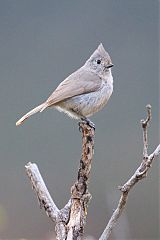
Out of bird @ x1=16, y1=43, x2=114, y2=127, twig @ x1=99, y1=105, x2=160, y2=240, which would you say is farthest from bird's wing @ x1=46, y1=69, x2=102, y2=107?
twig @ x1=99, y1=105, x2=160, y2=240

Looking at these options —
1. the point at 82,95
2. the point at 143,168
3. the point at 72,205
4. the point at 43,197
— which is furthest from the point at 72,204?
the point at 82,95

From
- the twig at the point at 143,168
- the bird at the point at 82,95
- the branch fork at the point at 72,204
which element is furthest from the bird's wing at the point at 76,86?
the twig at the point at 143,168

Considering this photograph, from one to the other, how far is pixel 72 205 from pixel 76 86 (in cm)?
91

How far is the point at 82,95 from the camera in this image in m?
4.07

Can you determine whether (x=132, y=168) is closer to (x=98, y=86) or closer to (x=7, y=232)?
(x=7, y=232)

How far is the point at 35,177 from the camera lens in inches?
134

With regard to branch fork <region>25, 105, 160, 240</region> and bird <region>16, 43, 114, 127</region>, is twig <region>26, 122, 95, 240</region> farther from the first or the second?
bird <region>16, 43, 114, 127</region>

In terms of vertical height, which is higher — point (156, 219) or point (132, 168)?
point (132, 168)

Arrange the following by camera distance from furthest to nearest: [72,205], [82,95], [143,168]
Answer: [82,95] → [72,205] → [143,168]

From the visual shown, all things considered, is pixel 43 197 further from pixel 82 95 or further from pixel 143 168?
pixel 82 95

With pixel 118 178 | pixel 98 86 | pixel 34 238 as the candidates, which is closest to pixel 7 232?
pixel 34 238

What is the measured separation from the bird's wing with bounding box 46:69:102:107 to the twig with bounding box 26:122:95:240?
1.97 ft

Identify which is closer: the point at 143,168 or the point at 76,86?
the point at 143,168

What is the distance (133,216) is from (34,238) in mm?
866
